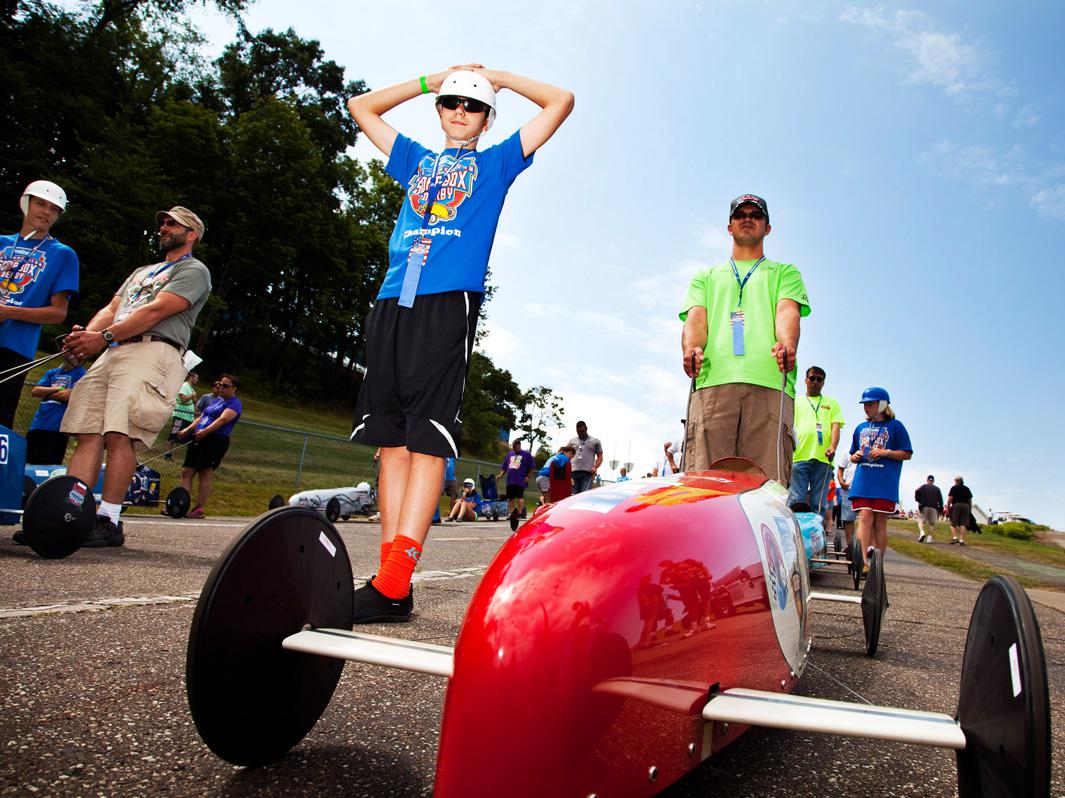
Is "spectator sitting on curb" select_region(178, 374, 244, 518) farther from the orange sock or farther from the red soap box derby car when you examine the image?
the red soap box derby car

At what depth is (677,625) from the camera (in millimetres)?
1272

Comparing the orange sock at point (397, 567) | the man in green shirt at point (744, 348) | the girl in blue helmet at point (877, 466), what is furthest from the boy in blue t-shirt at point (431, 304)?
the girl in blue helmet at point (877, 466)

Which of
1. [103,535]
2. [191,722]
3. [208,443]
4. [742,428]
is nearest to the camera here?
[191,722]

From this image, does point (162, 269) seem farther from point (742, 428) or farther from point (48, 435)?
point (742, 428)

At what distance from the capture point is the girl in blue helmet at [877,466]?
7.04 meters

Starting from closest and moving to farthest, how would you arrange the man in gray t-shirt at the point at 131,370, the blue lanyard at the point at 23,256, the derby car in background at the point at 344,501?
1. the man in gray t-shirt at the point at 131,370
2. the blue lanyard at the point at 23,256
3. the derby car in background at the point at 344,501

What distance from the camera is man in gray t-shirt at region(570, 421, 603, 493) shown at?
13.2 metres

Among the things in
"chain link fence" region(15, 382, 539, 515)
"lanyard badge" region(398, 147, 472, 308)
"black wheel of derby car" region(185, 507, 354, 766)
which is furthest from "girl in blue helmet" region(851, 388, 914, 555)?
"chain link fence" region(15, 382, 539, 515)

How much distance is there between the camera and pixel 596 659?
1.10 metres

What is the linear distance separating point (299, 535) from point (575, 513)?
0.70 metres

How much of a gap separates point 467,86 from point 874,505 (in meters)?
5.86

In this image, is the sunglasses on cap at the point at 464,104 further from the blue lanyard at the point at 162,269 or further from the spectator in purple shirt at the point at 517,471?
the spectator in purple shirt at the point at 517,471

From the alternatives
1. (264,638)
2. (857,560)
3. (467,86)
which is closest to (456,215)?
(467,86)

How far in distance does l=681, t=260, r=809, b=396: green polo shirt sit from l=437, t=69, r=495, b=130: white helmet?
1679 mm
